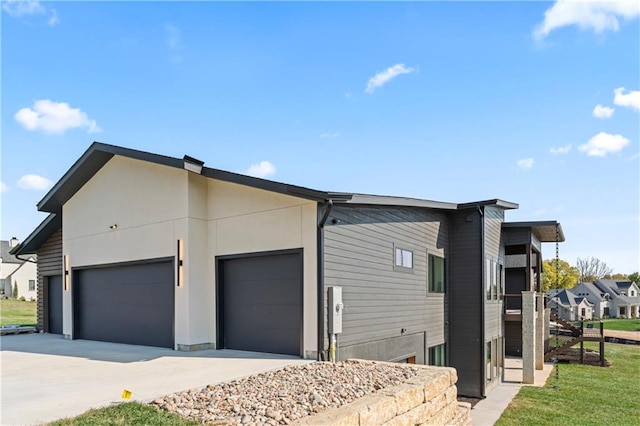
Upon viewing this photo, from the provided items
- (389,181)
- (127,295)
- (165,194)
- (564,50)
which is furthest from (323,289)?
(389,181)

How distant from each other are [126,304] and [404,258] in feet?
23.4

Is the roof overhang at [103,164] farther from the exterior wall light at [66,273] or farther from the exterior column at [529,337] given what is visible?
the exterior column at [529,337]

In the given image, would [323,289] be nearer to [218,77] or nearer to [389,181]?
[218,77]

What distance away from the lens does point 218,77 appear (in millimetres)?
12227

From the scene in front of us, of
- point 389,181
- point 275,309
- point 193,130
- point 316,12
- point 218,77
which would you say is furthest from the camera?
point 389,181

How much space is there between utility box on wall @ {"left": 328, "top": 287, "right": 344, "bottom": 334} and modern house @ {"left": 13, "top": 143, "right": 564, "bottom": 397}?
0.08 feet

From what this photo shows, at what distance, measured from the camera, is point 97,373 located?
7590 millimetres

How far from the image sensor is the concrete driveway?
219 inches

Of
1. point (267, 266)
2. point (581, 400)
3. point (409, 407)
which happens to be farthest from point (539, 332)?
point (409, 407)

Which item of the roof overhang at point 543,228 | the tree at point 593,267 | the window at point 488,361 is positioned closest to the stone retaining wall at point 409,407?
the window at point 488,361

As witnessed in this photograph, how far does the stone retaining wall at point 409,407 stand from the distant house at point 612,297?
62473 mm

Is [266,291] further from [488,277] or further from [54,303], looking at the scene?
[54,303]

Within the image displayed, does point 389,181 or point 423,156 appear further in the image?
point 389,181

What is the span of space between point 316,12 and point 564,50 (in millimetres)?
5819
